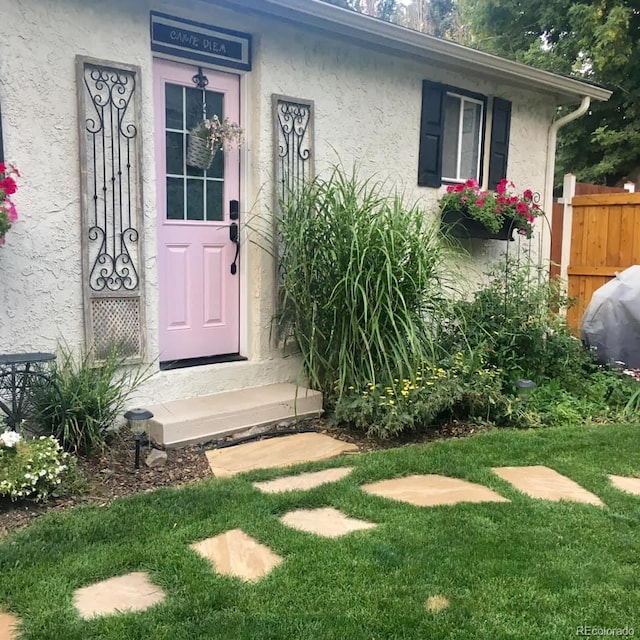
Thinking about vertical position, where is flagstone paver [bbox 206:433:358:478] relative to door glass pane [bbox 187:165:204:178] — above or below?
below

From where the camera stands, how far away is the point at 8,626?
78.6 inches

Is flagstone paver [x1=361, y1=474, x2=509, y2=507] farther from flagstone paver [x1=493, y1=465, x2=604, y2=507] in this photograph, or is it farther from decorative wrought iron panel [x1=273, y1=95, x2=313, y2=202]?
decorative wrought iron panel [x1=273, y1=95, x2=313, y2=202]

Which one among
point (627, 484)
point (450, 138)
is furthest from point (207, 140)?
point (627, 484)

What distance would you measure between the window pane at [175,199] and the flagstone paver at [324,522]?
2.48m

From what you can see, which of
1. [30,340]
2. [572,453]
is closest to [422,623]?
[572,453]

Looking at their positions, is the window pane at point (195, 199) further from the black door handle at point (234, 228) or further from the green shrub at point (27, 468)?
the green shrub at point (27, 468)

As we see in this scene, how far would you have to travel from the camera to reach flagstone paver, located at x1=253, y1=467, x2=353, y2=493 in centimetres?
319

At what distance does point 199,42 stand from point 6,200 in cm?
189

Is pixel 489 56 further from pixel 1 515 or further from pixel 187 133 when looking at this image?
pixel 1 515

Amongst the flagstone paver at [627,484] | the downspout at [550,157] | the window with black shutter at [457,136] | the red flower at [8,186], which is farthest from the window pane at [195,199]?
the downspout at [550,157]

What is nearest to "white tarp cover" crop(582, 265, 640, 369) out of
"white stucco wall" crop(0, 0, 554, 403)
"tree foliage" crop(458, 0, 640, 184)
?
"white stucco wall" crop(0, 0, 554, 403)

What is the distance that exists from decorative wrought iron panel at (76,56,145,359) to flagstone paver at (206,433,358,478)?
955 mm

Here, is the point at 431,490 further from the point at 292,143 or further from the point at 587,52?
the point at 587,52

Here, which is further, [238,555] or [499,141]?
[499,141]
